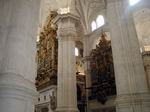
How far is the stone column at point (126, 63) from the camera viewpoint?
5.54 m

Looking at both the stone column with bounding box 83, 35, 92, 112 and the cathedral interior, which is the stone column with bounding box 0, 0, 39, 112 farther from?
the stone column with bounding box 83, 35, 92, 112

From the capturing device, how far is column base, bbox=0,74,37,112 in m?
3.69

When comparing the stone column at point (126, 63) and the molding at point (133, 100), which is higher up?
the stone column at point (126, 63)

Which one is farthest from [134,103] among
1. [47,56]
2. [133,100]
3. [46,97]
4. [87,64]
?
[87,64]

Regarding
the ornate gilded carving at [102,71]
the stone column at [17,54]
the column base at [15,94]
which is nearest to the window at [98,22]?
the ornate gilded carving at [102,71]

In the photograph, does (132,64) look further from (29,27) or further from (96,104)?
(96,104)

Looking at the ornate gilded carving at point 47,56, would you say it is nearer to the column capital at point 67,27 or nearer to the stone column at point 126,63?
the column capital at point 67,27

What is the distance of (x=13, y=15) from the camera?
457cm

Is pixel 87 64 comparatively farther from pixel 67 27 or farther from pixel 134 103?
pixel 134 103

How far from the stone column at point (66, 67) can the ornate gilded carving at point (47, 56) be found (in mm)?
2653

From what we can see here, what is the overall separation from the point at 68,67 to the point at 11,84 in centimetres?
846

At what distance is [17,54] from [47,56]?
1302 centimetres

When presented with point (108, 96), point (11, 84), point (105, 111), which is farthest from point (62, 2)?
point (11, 84)

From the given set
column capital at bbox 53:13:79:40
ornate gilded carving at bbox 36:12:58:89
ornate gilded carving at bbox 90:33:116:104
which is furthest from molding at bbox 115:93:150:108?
ornate gilded carving at bbox 90:33:116:104
